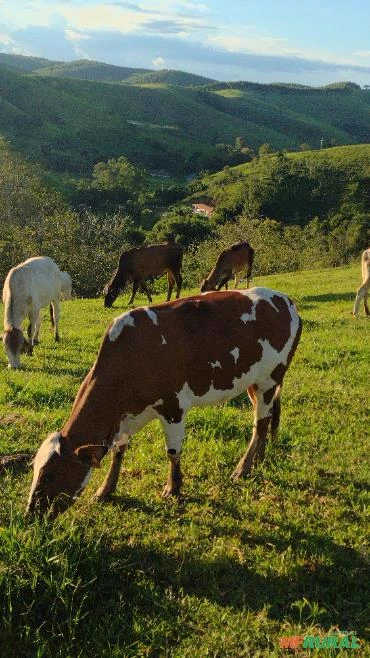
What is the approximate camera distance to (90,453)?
512 centimetres

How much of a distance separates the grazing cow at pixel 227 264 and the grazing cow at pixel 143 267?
4.83ft

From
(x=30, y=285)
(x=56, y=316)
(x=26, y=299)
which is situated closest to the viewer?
(x=26, y=299)

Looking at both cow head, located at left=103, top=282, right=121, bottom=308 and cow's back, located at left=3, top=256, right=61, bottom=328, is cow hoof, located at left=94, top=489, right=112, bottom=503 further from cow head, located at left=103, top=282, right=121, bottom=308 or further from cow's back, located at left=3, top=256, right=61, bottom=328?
cow head, located at left=103, top=282, right=121, bottom=308

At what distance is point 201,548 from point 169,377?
179 centimetres

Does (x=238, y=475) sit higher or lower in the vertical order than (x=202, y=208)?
lower

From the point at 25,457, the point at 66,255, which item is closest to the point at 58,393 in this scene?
the point at 25,457

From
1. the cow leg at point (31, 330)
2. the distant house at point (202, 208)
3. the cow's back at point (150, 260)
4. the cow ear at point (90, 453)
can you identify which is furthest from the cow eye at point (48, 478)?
the distant house at point (202, 208)

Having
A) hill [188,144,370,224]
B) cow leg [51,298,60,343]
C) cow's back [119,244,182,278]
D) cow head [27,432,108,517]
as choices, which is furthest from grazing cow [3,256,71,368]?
hill [188,144,370,224]

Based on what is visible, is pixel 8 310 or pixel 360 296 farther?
pixel 360 296

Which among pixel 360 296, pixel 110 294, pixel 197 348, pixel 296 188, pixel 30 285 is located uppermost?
pixel 296 188

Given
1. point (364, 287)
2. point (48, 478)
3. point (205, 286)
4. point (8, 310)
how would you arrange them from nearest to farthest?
point (48, 478) → point (8, 310) → point (364, 287) → point (205, 286)

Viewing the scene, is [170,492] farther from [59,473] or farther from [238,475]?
[59,473]

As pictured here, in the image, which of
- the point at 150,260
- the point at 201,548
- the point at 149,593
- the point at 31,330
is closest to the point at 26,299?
the point at 31,330

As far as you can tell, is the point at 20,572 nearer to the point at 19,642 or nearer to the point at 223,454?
the point at 19,642
